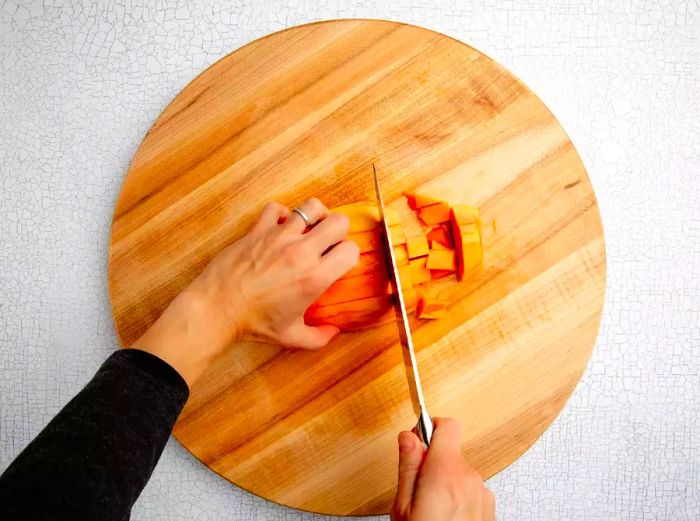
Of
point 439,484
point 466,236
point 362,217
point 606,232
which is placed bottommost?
point 439,484

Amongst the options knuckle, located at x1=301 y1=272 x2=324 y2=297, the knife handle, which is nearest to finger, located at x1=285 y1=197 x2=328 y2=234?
knuckle, located at x1=301 y1=272 x2=324 y2=297

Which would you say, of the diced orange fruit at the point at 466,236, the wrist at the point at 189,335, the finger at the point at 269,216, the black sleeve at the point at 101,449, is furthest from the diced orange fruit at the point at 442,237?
the black sleeve at the point at 101,449

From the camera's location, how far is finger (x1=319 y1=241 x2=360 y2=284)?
4.43 feet

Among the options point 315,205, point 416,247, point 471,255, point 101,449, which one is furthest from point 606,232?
point 101,449

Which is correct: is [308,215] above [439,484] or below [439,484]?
above

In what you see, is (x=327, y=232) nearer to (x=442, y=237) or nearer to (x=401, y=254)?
(x=401, y=254)

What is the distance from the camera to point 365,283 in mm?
1418

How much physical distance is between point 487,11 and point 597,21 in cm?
31

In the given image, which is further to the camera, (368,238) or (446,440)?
(368,238)

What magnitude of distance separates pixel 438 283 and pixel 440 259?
0.08m

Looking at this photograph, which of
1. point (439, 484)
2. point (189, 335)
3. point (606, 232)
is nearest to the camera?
point (439, 484)

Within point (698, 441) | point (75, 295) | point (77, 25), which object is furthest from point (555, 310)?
point (77, 25)

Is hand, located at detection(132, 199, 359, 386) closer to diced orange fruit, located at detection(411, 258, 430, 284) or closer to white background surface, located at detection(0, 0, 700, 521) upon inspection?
diced orange fruit, located at detection(411, 258, 430, 284)

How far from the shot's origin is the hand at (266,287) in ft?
4.42
